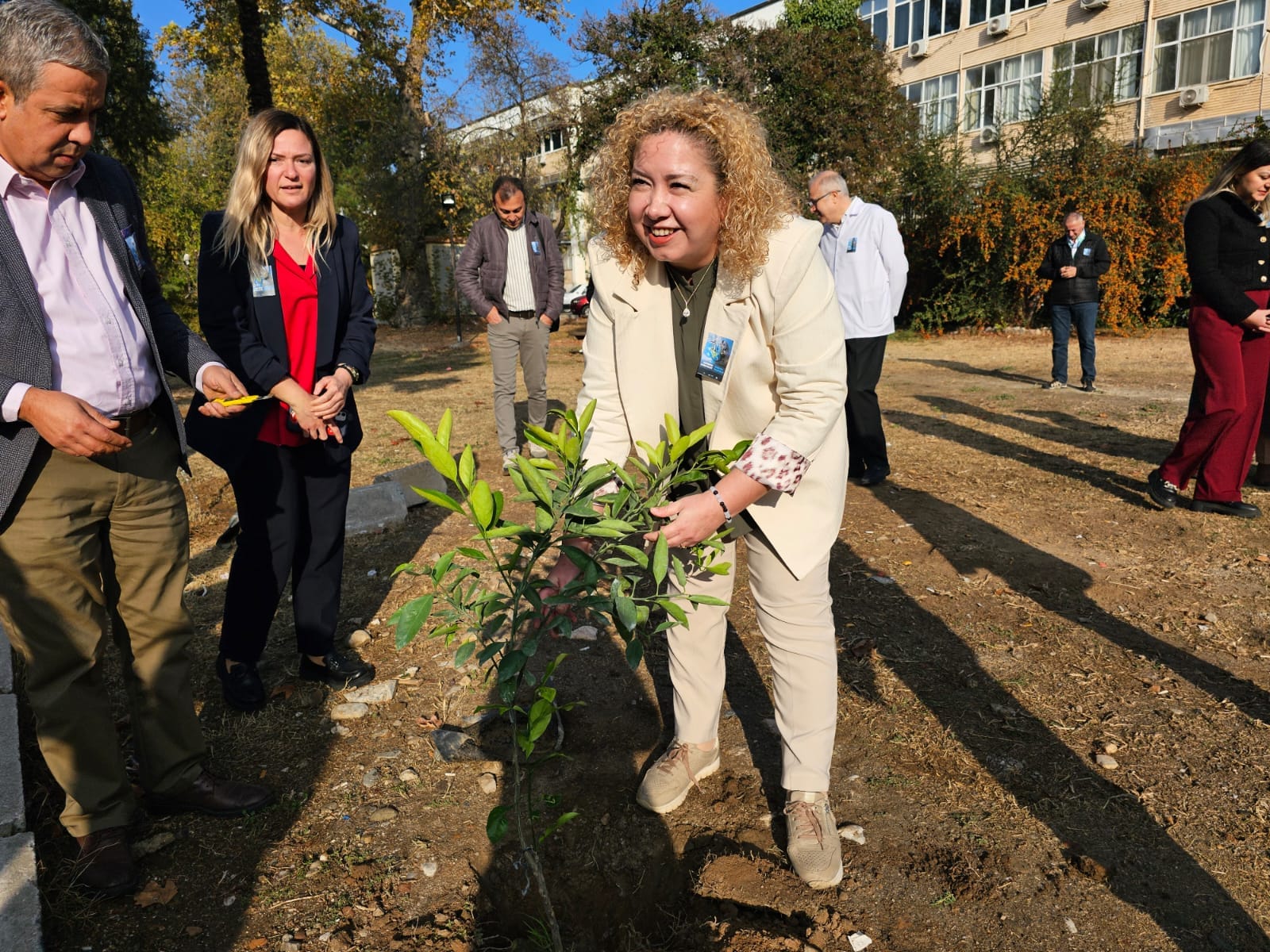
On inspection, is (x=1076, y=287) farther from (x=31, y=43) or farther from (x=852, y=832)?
(x=31, y=43)

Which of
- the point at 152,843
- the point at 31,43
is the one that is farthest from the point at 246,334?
the point at 152,843

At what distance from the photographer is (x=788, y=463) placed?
2.06 metres

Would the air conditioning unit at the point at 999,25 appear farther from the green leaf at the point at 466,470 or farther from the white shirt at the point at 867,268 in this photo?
the green leaf at the point at 466,470

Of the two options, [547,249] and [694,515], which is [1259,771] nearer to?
[694,515]

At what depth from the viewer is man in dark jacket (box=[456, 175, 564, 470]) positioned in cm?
677

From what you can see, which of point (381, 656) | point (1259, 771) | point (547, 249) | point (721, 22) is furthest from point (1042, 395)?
point (721, 22)

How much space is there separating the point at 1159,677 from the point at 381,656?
10.9 ft

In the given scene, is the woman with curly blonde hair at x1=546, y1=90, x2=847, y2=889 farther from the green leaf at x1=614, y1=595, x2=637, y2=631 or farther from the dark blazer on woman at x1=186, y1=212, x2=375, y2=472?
the dark blazer on woman at x1=186, y1=212, x2=375, y2=472

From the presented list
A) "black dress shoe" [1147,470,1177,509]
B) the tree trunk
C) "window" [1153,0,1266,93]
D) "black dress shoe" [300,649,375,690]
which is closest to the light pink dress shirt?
"black dress shoe" [300,649,375,690]

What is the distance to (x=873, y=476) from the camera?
6180mm

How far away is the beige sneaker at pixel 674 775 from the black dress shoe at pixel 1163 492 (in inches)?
164

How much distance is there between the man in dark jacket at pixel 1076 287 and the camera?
10000mm

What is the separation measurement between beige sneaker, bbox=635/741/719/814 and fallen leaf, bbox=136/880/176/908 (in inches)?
54.2

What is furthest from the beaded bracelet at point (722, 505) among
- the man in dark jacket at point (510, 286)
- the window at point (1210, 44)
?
the window at point (1210, 44)
